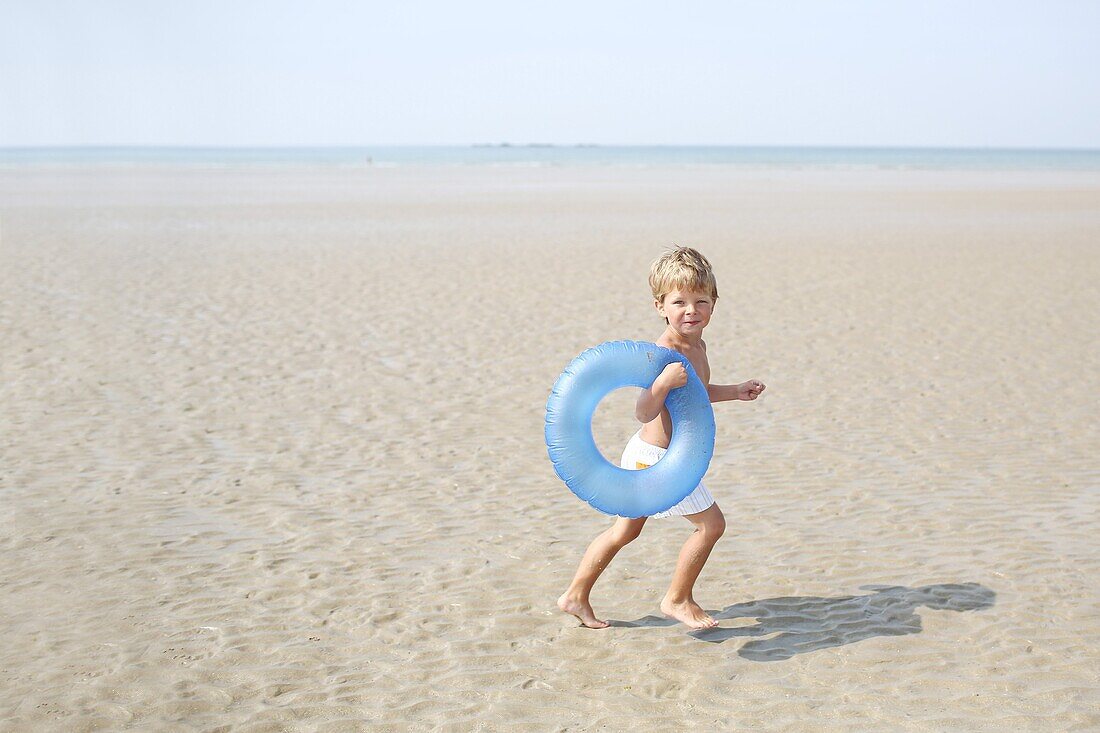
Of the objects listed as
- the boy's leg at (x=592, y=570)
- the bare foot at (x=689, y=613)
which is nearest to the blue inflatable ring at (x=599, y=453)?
the boy's leg at (x=592, y=570)

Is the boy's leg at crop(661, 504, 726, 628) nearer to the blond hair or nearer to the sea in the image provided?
the blond hair

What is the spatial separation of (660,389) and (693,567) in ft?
2.60

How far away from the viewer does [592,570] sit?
4125 millimetres

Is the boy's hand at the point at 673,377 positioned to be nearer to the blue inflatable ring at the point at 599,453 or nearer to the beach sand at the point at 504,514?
the blue inflatable ring at the point at 599,453

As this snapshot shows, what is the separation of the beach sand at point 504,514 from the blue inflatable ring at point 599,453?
622 millimetres

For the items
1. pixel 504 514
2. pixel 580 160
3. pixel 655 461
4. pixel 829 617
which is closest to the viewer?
pixel 655 461

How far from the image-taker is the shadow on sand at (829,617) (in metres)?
4.02

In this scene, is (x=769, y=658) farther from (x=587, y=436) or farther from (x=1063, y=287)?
(x=1063, y=287)

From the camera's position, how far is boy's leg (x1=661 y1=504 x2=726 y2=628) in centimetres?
399

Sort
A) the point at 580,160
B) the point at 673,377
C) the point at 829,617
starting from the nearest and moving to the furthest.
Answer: the point at 673,377, the point at 829,617, the point at 580,160

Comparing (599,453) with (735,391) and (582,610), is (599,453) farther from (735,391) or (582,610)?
(582,610)

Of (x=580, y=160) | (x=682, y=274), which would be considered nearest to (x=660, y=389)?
(x=682, y=274)

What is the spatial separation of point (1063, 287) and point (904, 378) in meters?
5.98

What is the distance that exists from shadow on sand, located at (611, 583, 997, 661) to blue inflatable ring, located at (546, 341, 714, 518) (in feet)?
2.27
